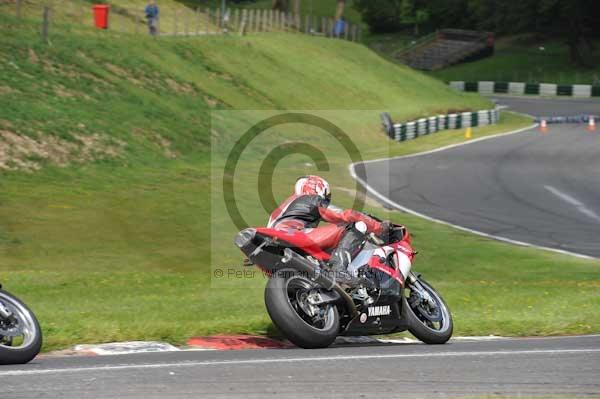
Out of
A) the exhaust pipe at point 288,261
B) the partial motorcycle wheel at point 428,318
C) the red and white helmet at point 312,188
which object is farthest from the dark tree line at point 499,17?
the exhaust pipe at point 288,261

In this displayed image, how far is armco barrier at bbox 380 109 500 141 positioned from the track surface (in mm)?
34391

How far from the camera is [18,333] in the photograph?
8.40m

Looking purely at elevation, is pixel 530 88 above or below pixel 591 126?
below

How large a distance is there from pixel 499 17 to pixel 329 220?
77.4 meters

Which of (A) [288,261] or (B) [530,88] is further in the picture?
(B) [530,88]

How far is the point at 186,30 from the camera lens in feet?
171

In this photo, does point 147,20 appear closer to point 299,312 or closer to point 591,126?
point 591,126

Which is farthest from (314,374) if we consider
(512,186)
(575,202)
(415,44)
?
(415,44)

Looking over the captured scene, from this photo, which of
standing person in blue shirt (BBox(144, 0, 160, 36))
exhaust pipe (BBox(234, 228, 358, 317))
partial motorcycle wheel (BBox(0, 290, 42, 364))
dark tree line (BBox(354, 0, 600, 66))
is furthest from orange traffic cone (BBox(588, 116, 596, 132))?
partial motorcycle wheel (BBox(0, 290, 42, 364))

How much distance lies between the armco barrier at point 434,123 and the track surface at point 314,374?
34.4 metres

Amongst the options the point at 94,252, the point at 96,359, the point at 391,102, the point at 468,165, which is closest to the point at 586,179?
the point at 468,165

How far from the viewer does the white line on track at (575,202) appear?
25.5 metres

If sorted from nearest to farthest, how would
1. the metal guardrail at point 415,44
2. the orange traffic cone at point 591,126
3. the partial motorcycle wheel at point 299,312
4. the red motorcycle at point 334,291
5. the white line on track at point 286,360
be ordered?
1. the white line on track at point 286,360
2. the partial motorcycle wheel at point 299,312
3. the red motorcycle at point 334,291
4. the orange traffic cone at point 591,126
5. the metal guardrail at point 415,44

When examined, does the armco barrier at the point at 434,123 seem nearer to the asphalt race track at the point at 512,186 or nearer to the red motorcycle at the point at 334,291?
the asphalt race track at the point at 512,186
